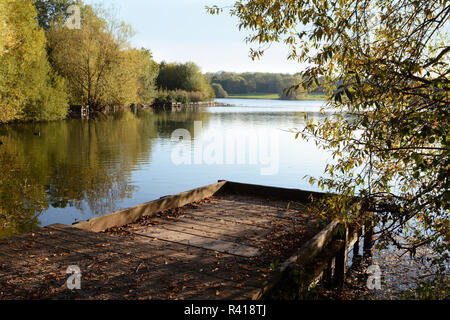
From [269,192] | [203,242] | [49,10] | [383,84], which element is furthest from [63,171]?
[49,10]

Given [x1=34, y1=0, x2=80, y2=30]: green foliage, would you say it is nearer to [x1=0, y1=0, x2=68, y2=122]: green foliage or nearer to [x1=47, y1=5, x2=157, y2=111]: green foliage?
[x1=47, y1=5, x2=157, y2=111]: green foliage

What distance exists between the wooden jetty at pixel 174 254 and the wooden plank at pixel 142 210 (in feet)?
0.06

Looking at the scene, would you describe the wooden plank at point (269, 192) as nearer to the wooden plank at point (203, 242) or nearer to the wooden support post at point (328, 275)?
the wooden support post at point (328, 275)

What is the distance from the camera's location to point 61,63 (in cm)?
4128

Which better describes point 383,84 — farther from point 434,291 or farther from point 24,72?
point 24,72

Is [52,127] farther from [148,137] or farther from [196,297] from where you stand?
[196,297]

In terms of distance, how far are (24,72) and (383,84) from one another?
31.3 metres

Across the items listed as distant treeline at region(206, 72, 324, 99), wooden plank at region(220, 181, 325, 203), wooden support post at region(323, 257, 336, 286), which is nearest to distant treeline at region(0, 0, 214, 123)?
wooden plank at region(220, 181, 325, 203)

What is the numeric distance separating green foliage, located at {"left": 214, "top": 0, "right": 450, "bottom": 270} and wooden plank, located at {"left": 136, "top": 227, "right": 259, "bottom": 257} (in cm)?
173

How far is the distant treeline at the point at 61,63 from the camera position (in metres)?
27.3

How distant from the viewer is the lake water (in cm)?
1080

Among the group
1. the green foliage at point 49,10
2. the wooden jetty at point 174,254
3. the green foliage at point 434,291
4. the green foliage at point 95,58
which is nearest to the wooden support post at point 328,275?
the wooden jetty at point 174,254
